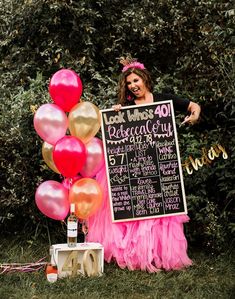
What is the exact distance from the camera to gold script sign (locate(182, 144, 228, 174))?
4.61m

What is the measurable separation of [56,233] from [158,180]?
145cm

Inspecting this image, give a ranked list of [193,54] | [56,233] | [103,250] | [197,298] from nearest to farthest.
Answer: [197,298]
[103,250]
[56,233]
[193,54]

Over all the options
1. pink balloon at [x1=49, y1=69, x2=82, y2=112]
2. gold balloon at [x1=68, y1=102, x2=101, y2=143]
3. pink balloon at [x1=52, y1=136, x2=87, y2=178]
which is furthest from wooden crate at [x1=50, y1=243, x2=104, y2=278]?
pink balloon at [x1=49, y1=69, x2=82, y2=112]

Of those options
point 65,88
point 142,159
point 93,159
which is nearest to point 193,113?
point 142,159

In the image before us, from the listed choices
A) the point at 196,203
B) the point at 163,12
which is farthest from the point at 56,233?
the point at 163,12

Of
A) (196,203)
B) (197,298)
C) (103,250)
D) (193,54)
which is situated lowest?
(197,298)

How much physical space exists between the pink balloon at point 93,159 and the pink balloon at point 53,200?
266 millimetres

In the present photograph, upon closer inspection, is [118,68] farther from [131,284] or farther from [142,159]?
[131,284]

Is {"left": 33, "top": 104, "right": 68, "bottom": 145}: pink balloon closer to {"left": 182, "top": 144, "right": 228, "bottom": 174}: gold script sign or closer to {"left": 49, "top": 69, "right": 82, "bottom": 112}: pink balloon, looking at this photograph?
{"left": 49, "top": 69, "right": 82, "bottom": 112}: pink balloon

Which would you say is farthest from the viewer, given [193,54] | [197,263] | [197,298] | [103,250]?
[193,54]

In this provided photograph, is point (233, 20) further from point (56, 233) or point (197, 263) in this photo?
point (56, 233)

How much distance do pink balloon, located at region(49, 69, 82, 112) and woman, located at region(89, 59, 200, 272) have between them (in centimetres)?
38

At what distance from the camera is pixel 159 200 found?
14.4ft

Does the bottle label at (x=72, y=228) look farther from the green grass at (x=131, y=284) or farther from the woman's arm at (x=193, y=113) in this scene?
the woman's arm at (x=193, y=113)
